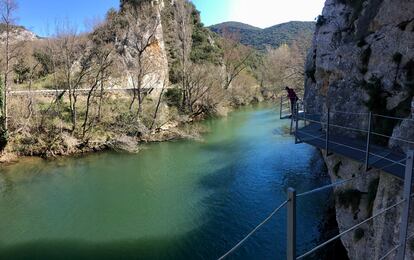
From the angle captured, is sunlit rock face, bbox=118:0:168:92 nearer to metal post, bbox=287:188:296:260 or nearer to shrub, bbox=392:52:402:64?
shrub, bbox=392:52:402:64

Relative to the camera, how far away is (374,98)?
9.09 meters

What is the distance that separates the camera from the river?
469 inches

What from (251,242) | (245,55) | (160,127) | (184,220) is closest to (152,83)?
(160,127)

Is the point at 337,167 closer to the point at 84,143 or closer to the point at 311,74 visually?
the point at 311,74

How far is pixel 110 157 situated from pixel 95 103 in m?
9.02

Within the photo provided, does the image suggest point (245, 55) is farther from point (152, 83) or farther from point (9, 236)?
point (9, 236)

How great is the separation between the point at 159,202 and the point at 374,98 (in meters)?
10.3

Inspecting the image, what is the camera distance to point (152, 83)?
124 feet

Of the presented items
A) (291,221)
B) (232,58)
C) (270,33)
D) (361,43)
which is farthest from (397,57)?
(270,33)

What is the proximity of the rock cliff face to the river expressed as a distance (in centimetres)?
354

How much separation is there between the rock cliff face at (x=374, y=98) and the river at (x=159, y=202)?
3541mm

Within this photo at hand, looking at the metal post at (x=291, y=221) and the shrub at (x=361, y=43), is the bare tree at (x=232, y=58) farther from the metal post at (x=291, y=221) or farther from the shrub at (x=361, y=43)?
the metal post at (x=291, y=221)

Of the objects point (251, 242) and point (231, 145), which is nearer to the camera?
point (251, 242)

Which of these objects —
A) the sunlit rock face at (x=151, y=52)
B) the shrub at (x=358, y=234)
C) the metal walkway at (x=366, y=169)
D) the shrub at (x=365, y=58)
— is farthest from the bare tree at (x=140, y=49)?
the shrub at (x=358, y=234)
